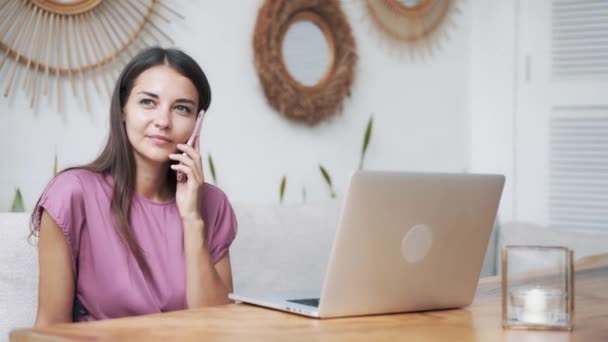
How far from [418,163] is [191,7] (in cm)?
147

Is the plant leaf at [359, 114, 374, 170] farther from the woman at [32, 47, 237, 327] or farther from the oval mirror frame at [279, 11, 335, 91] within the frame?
the woman at [32, 47, 237, 327]

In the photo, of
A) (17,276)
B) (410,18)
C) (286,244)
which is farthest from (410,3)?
(17,276)

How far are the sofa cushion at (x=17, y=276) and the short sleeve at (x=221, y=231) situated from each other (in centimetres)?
44

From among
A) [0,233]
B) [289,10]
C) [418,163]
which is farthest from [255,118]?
[0,233]

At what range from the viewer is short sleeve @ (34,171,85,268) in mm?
1899

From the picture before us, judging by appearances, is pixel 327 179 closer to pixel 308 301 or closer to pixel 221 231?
pixel 221 231

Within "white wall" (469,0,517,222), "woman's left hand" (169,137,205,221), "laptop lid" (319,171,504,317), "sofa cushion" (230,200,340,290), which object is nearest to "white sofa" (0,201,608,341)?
"sofa cushion" (230,200,340,290)

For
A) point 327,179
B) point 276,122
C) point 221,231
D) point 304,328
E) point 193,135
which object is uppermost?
point 276,122

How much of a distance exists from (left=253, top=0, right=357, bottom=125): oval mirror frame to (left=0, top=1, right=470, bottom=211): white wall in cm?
4

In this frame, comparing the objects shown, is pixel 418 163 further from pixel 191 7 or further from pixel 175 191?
pixel 175 191

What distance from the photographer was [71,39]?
8.81 ft

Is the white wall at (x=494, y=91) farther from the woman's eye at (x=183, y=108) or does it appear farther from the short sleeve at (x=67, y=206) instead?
the short sleeve at (x=67, y=206)

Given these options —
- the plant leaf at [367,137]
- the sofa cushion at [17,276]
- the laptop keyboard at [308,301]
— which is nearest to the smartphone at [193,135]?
the sofa cushion at [17,276]

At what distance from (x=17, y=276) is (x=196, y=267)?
1.48ft
